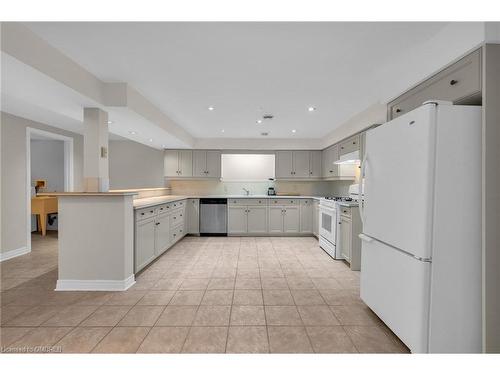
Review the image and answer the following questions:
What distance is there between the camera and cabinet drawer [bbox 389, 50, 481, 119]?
1622 millimetres

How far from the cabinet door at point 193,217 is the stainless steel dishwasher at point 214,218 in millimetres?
90

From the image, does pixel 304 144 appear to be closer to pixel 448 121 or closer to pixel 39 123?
pixel 448 121

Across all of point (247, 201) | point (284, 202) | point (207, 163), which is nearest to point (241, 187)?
point (247, 201)

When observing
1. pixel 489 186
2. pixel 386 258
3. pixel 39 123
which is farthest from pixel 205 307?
pixel 39 123

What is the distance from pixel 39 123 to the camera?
15.1 ft

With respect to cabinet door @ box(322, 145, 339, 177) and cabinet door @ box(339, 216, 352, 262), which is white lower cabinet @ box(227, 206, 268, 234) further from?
cabinet door @ box(339, 216, 352, 262)

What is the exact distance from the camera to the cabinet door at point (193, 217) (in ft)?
19.0

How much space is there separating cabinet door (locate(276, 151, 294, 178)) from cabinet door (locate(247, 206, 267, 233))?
1057 mm

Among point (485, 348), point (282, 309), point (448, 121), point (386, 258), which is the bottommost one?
point (282, 309)

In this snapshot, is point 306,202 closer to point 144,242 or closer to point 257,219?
point 257,219

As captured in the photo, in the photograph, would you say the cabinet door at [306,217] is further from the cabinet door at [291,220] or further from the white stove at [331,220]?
the white stove at [331,220]

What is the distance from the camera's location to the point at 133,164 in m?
6.63

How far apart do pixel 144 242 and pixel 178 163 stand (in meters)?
3.17

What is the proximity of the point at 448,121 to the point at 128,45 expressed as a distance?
94.8 inches
